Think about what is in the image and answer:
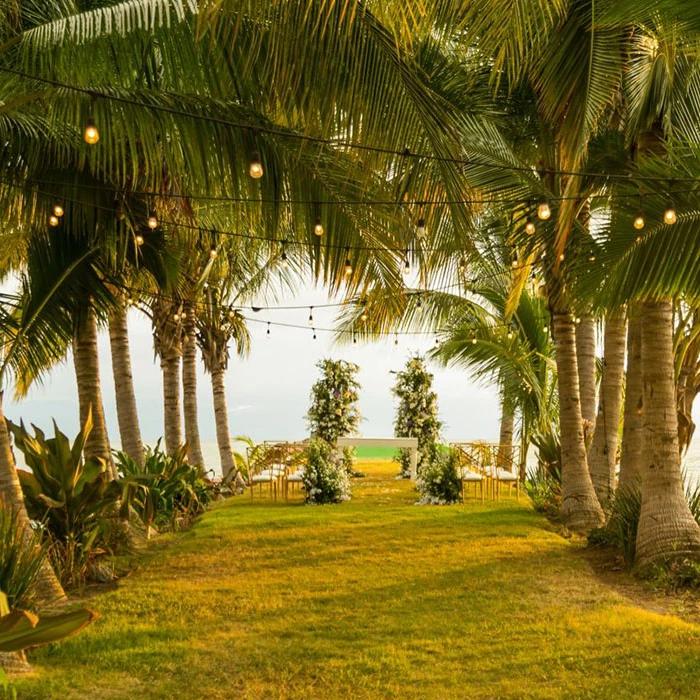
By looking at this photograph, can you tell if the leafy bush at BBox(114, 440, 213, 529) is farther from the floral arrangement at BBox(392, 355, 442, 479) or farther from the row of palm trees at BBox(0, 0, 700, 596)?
the floral arrangement at BBox(392, 355, 442, 479)

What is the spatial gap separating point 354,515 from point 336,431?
5.40 m

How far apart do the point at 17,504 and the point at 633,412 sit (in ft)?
18.7

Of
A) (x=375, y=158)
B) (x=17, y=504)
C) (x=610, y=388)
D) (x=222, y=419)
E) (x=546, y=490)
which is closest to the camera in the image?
(x=375, y=158)

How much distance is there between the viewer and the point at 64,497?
6.41 meters

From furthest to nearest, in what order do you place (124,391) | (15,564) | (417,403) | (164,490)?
1. (417,403)
2. (164,490)
3. (124,391)
4. (15,564)

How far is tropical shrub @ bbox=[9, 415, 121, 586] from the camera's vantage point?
628 centimetres

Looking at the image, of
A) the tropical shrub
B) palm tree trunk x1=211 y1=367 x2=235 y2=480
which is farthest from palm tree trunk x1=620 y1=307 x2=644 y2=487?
palm tree trunk x1=211 y1=367 x2=235 y2=480

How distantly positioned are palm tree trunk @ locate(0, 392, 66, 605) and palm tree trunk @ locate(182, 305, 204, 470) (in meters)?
7.19

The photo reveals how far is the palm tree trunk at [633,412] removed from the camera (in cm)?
764

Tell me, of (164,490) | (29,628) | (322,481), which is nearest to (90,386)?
(164,490)

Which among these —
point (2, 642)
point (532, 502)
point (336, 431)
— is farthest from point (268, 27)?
point (336, 431)

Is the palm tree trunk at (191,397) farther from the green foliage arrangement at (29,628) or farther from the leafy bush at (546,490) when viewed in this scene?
the green foliage arrangement at (29,628)

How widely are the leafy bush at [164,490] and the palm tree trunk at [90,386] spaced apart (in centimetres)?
48

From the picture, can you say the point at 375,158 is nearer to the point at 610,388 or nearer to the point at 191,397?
the point at 610,388
